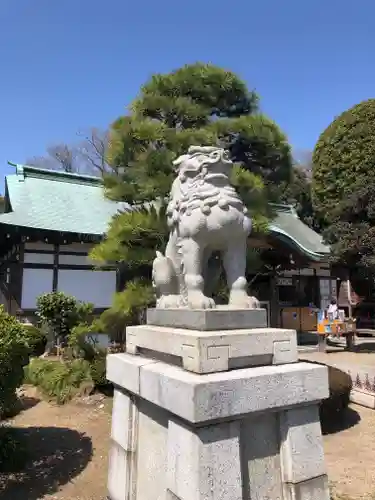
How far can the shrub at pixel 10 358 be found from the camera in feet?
12.9

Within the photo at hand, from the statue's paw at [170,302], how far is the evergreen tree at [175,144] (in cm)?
319

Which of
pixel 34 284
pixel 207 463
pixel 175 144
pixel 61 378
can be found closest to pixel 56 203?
pixel 34 284

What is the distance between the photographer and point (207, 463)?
6.79 feet

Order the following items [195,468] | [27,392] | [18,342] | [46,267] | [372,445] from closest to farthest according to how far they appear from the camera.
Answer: [195,468], [18,342], [372,445], [27,392], [46,267]

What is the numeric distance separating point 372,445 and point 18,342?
4.64 m

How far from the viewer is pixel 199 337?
2.31 meters

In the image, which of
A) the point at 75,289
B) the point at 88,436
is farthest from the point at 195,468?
the point at 75,289

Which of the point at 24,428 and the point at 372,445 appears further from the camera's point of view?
the point at 24,428

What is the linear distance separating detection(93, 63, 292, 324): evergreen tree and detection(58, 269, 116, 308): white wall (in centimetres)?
508

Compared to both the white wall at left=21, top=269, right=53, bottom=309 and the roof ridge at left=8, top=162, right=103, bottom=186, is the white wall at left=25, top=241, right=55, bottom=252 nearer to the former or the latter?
the white wall at left=21, top=269, right=53, bottom=309

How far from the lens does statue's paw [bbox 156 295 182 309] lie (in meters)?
3.07

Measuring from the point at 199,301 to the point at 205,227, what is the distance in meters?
0.56

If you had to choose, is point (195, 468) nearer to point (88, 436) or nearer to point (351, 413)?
point (88, 436)

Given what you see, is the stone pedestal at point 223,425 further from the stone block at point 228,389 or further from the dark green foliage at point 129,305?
the dark green foliage at point 129,305
